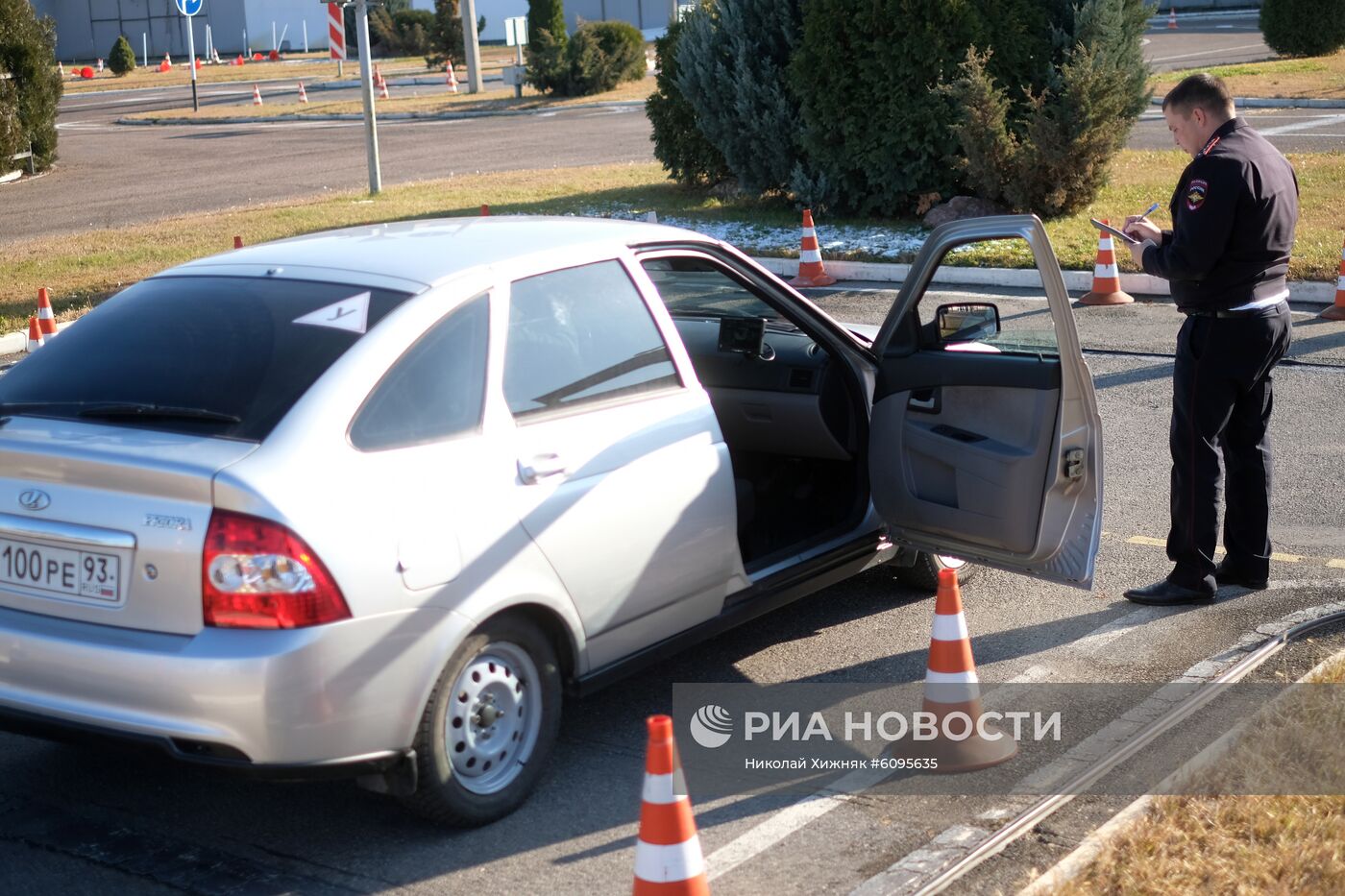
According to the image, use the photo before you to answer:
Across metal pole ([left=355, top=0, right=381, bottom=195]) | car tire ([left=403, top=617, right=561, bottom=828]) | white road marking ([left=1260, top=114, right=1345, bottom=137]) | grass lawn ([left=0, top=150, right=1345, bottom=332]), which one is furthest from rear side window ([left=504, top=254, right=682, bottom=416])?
white road marking ([left=1260, top=114, right=1345, bottom=137])

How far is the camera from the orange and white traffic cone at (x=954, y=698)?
15.1 ft

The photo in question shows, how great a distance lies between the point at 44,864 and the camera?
4.06m

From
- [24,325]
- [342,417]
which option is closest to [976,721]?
[342,417]

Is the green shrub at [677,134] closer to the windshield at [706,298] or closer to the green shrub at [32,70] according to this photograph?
the windshield at [706,298]

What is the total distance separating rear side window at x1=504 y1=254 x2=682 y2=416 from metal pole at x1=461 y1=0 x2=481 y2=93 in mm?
36024

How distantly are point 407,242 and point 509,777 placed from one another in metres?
1.76

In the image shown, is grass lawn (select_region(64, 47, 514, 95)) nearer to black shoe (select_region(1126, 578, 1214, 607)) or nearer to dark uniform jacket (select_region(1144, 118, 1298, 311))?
dark uniform jacket (select_region(1144, 118, 1298, 311))

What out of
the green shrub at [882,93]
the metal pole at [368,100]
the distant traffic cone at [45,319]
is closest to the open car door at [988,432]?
the distant traffic cone at [45,319]

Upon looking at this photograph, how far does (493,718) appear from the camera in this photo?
425 centimetres

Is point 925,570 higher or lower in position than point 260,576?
lower

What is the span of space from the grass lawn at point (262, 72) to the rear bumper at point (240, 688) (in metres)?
45.2

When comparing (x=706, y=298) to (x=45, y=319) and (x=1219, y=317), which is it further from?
(x=45, y=319)

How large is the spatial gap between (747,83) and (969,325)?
11.3 m

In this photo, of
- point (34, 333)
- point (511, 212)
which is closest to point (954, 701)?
point (34, 333)
